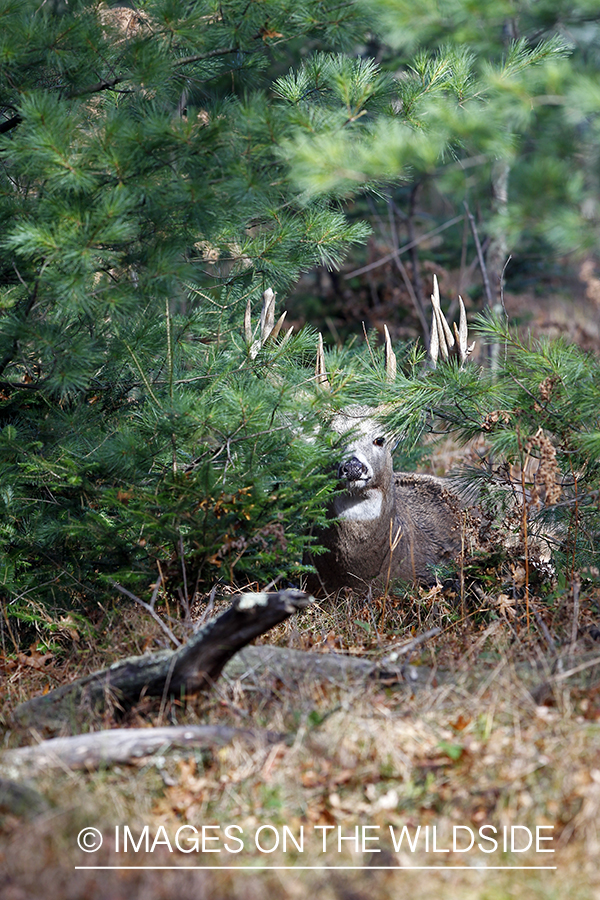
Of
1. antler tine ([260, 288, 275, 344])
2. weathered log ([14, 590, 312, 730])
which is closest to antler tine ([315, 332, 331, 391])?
antler tine ([260, 288, 275, 344])

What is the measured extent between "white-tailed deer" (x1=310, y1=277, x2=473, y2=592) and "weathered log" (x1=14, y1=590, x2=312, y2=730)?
168 centimetres

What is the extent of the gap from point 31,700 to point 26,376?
6.52 ft

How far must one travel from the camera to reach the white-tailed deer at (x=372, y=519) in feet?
17.2

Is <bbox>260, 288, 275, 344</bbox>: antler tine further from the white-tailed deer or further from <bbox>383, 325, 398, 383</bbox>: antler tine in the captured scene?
<bbox>383, 325, 398, 383</bbox>: antler tine

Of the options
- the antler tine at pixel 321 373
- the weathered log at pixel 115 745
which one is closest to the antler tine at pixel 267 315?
the antler tine at pixel 321 373

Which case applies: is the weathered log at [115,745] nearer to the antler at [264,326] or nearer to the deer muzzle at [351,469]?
the deer muzzle at [351,469]

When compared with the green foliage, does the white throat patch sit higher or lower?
lower

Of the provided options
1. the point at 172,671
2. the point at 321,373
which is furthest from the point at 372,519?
the point at 172,671

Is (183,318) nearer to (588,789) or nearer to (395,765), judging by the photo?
(395,765)

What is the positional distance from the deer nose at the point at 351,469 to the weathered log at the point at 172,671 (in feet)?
5.59

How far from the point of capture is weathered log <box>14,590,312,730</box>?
11.3 ft

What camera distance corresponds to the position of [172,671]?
12.1ft

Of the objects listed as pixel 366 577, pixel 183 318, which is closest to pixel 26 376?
pixel 183 318

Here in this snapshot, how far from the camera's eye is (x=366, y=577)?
5676 mm
